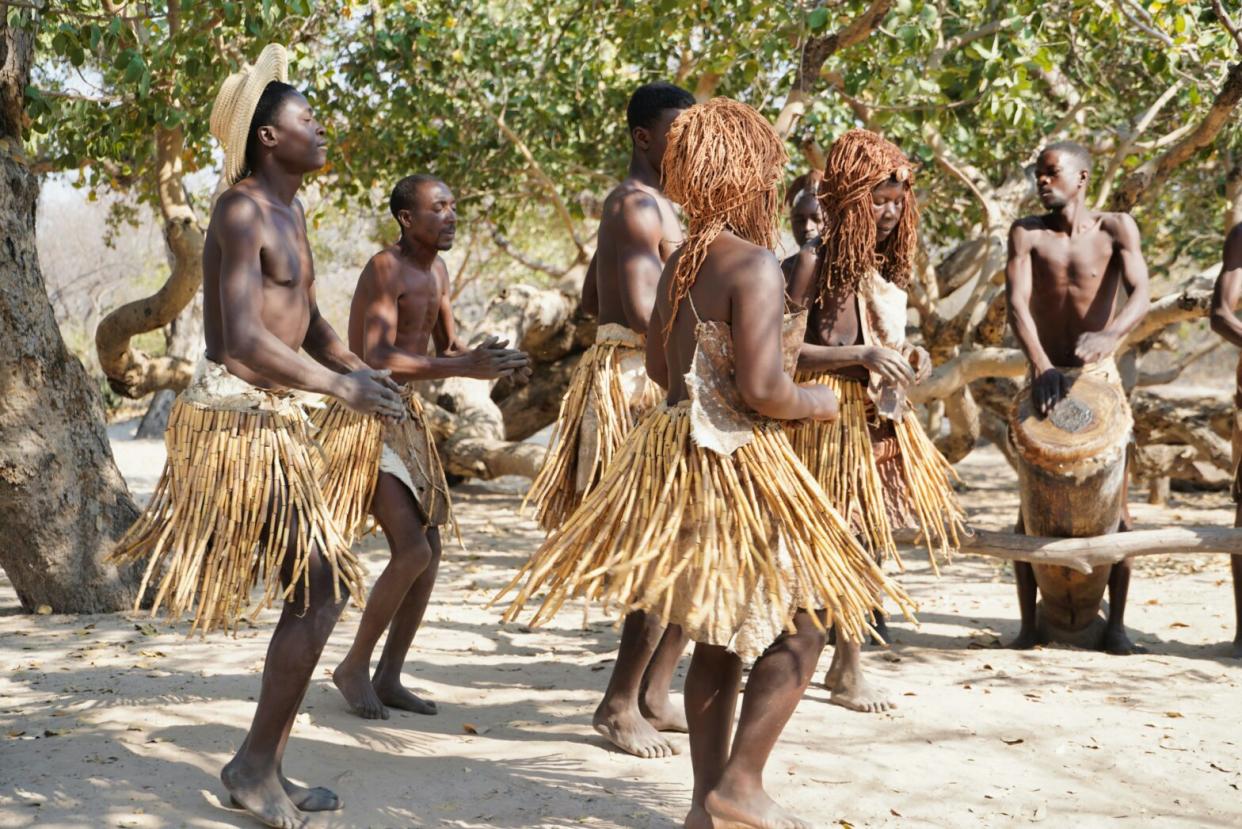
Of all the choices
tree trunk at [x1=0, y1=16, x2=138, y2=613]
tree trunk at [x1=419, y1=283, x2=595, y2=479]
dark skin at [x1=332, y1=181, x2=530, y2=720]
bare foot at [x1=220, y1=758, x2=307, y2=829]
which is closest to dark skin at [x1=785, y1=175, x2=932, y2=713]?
dark skin at [x1=332, y1=181, x2=530, y2=720]

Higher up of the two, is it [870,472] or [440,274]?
[440,274]

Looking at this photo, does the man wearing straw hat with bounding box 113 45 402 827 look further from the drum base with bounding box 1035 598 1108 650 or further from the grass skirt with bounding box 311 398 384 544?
the drum base with bounding box 1035 598 1108 650

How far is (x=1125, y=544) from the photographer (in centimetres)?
461

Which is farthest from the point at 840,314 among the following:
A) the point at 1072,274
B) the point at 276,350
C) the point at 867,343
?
the point at 276,350

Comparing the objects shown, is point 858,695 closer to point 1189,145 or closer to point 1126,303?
point 1126,303

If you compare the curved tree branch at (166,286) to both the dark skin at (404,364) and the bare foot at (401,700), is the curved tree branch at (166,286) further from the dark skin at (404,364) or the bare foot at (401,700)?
the bare foot at (401,700)

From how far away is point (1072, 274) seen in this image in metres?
5.03

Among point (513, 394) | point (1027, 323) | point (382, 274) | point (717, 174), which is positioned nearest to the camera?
point (717, 174)

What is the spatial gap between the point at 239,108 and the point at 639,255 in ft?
3.72

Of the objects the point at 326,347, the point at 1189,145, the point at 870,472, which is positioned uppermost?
the point at 1189,145

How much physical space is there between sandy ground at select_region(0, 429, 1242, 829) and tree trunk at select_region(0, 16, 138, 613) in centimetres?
19

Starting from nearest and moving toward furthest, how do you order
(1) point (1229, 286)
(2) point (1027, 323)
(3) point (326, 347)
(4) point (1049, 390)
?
(3) point (326, 347)
(4) point (1049, 390)
(2) point (1027, 323)
(1) point (1229, 286)

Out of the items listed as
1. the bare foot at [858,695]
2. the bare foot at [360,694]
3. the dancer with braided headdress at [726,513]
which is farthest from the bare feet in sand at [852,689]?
the bare foot at [360,694]

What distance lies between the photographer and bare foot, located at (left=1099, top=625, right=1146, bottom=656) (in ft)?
16.6
